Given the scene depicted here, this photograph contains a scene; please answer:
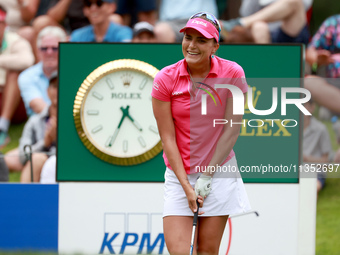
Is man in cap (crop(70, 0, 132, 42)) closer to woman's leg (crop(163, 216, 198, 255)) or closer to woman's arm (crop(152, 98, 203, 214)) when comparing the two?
woman's arm (crop(152, 98, 203, 214))

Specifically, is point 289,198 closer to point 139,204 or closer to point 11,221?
point 139,204

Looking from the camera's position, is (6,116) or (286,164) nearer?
(286,164)

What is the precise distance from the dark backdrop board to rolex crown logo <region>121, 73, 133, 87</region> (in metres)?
0.14

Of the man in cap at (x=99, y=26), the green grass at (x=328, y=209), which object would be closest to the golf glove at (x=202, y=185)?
the green grass at (x=328, y=209)

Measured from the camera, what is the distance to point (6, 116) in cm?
680

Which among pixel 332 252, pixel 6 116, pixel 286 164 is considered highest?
pixel 6 116

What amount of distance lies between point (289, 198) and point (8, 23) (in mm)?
3946

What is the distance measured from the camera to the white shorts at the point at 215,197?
355cm

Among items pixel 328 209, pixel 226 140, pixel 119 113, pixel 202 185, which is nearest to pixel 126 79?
pixel 119 113

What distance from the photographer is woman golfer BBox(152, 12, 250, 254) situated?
3.50 meters

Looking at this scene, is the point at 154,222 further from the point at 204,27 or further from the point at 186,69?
the point at 204,27

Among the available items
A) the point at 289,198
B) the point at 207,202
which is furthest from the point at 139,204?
the point at 207,202

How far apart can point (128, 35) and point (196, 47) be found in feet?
10.3

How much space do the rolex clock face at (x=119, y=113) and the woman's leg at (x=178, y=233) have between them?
4.74ft
